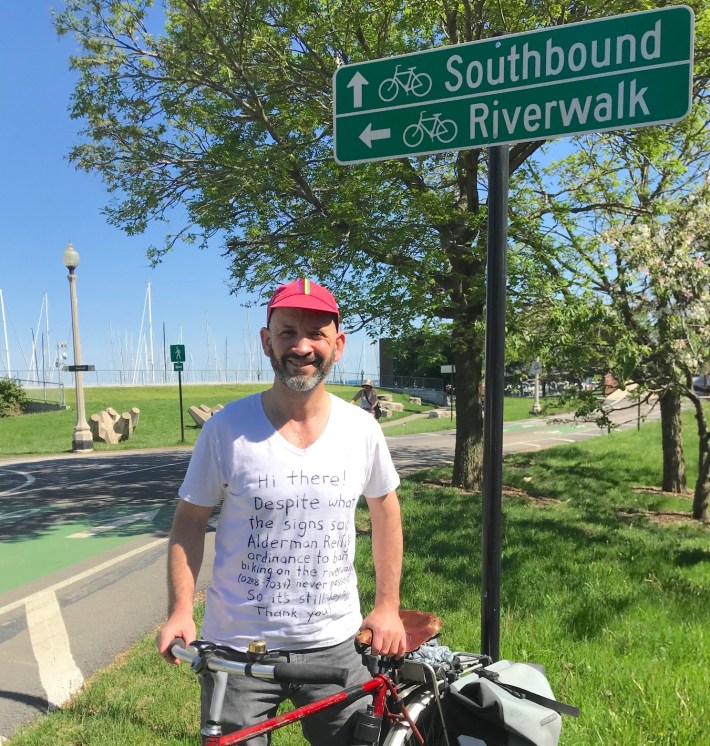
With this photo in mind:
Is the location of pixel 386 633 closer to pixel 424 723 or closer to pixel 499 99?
pixel 424 723

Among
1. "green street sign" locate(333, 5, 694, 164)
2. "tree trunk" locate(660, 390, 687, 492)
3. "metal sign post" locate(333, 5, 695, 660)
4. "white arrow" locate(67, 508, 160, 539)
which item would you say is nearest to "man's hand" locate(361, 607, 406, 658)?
"metal sign post" locate(333, 5, 695, 660)

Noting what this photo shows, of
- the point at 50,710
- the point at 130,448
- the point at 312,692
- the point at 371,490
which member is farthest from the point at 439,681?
the point at 130,448

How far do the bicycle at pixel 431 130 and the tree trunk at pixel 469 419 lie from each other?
27.3ft

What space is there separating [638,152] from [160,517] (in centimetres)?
896

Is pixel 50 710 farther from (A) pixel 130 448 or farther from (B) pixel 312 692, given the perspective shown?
(A) pixel 130 448

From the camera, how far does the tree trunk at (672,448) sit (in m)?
12.3

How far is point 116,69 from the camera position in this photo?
9.62 m

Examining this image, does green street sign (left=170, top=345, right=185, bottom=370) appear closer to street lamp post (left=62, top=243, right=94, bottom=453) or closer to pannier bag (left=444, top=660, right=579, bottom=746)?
street lamp post (left=62, top=243, right=94, bottom=453)

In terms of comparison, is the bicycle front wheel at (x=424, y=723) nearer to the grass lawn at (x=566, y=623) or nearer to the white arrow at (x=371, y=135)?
the grass lawn at (x=566, y=623)

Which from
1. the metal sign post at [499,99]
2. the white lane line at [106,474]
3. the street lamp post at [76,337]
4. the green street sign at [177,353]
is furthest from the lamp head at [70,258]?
the metal sign post at [499,99]

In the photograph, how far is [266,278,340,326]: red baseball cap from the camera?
2010 mm

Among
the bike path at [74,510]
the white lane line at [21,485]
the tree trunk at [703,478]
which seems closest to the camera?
the bike path at [74,510]

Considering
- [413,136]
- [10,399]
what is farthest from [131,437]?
[413,136]

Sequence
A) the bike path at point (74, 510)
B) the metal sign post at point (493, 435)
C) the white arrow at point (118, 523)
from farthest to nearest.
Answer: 1. the white arrow at point (118, 523)
2. the bike path at point (74, 510)
3. the metal sign post at point (493, 435)
